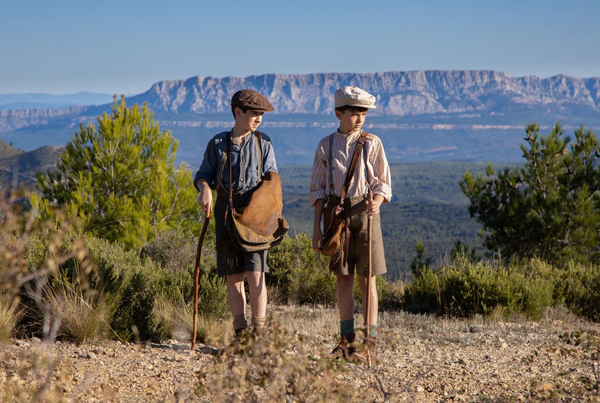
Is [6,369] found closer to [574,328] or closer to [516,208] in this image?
[574,328]

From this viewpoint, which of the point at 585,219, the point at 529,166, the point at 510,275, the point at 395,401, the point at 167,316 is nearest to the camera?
the point at 395,401

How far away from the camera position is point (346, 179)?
13.1ft

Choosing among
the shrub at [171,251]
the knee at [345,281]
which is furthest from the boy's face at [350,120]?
the shrub at [171,251]

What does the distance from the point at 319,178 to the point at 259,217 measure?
48 centimetres

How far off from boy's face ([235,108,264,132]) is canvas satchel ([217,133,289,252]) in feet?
0.31

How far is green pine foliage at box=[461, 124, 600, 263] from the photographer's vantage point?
36.7ft

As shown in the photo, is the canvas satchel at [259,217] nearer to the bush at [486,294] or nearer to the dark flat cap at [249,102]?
the dark flat cap at [249,102]

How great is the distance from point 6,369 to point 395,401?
6.82ft

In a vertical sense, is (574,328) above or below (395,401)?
below

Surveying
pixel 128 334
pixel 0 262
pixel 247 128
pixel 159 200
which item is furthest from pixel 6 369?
pixel 159 200

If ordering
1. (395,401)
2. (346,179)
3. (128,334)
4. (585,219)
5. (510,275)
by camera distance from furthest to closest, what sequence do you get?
1. (585,219)
2. (510,275)
3. (128,334)
4. (346,179)
5. (395,401)

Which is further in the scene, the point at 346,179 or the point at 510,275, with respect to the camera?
the point at 510,275

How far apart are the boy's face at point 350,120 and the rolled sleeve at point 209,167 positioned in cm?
86

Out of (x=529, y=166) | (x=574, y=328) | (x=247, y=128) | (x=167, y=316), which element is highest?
(x=247, y=128)
